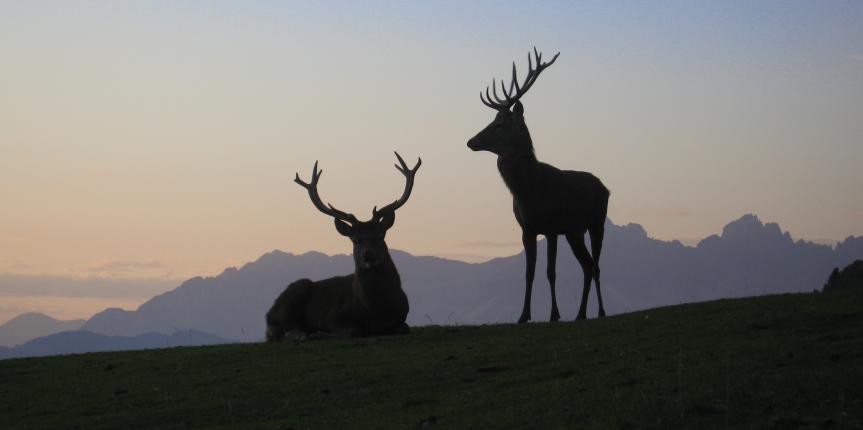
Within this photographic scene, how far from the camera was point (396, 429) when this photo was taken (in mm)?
14250

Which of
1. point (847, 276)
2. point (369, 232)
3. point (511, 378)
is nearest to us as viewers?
point (511, 378)

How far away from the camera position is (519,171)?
2512 centimetres

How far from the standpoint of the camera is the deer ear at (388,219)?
2389 cm

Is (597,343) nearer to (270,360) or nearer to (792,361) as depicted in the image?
(792,361)

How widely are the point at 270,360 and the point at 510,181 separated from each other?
6.89 m

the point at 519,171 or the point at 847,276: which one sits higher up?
the point at 519,171

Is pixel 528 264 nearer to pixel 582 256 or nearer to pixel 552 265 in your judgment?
pixel 552 265

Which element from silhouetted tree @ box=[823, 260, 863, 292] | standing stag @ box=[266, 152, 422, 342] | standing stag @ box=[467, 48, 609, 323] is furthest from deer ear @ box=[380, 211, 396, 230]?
silhouetted tree @ box=[823, 260, 863, 292]

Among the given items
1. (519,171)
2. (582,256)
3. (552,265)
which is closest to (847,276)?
(582,256)

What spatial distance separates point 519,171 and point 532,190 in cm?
46

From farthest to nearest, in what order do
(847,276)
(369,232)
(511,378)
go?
(847,276) < (369,232) < (511,378)

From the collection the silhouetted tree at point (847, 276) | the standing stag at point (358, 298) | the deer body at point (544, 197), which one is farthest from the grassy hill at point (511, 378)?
the silhouetted tree at point (847, 276)

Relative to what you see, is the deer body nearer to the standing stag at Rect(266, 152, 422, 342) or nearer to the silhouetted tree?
the standing stag at Rect(266, 152, 422, 342)

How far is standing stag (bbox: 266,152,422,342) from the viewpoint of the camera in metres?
23.6
